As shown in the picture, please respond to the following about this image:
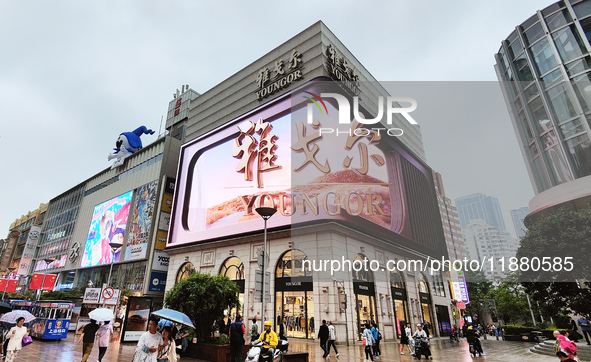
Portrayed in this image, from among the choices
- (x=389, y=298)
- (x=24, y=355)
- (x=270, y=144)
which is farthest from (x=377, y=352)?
(x=270, y=144)

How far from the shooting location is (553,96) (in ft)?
137

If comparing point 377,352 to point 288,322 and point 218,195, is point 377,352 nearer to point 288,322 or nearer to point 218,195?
point 288,322

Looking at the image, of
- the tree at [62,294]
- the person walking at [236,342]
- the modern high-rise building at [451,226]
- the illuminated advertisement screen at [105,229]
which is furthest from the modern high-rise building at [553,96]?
the tree at [62,294]

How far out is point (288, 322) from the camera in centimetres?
2242

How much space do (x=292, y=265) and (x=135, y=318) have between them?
10761 millimetres

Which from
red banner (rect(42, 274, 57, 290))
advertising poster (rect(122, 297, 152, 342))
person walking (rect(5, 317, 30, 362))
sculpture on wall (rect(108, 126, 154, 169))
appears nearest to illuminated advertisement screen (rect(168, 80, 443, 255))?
advertising poster (rect(122, 297, 152, 342))

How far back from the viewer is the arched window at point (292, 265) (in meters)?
22.8

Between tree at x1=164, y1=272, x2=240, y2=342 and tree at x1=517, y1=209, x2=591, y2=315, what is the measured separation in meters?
14.7

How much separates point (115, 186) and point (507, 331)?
5306 cm

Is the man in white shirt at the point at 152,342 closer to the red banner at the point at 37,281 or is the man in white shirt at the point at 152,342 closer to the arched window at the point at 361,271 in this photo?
the arched window at the point at 361,271

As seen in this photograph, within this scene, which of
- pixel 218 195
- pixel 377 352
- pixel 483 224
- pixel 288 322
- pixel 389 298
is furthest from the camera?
pixel 218 195

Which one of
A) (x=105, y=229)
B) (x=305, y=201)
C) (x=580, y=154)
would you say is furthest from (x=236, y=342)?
(x=580, y=154)

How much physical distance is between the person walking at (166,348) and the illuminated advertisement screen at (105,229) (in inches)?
1579

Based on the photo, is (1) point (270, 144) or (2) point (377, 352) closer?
(2) point (377, 352)
